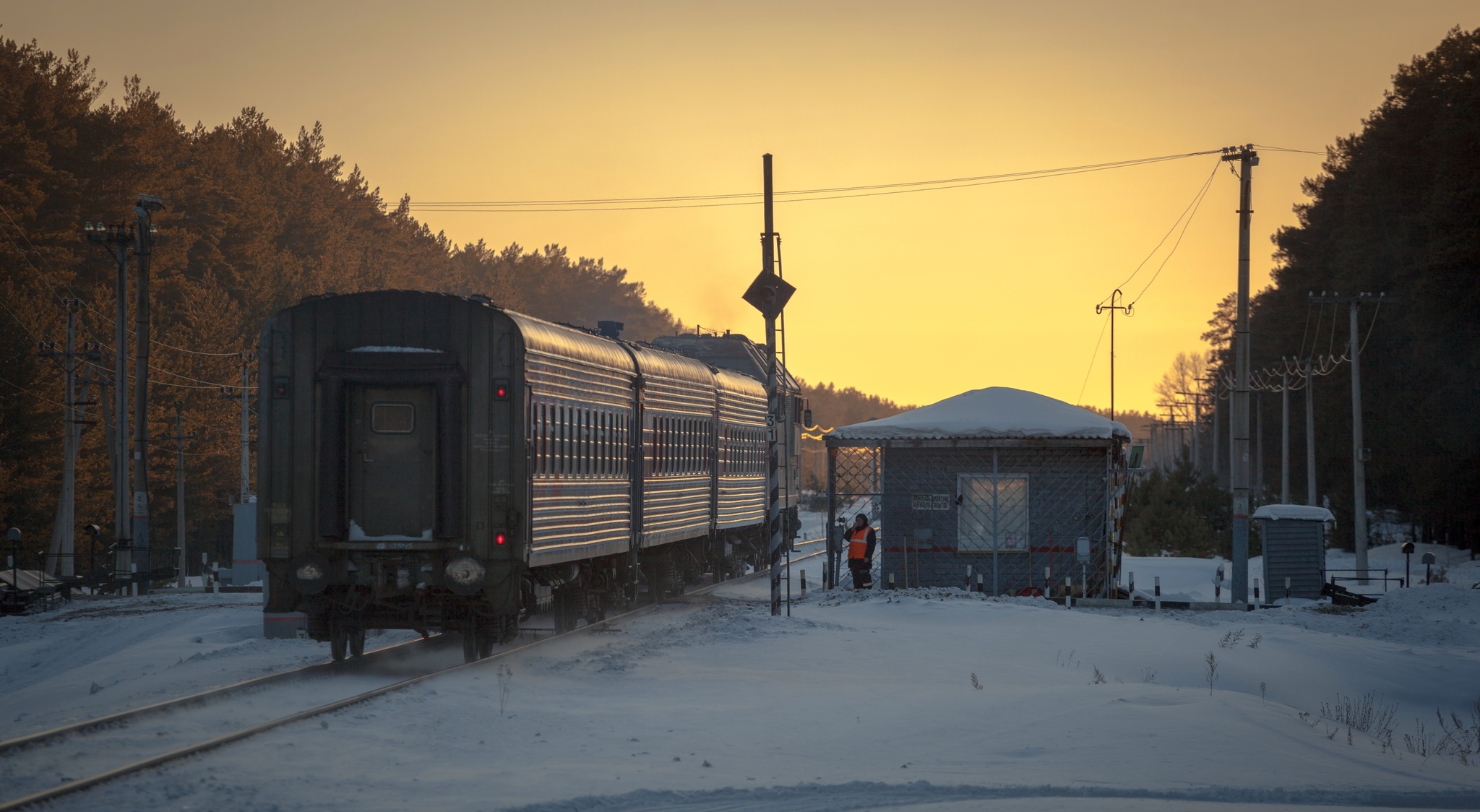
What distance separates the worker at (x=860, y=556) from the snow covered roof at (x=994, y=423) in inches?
63.7

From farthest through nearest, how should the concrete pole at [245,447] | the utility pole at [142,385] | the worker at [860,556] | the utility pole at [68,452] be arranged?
the concrete pole at [245,447] → the utility pole at [68,452] → the utility pole at [142,385] → the worker at [860,556]

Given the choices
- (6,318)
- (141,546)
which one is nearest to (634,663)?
(141,546)

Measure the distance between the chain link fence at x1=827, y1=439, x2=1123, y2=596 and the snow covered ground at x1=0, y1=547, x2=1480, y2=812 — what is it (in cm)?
488

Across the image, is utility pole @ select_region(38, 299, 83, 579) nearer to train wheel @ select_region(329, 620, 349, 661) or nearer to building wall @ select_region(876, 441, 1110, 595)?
building wall @ select_region(876, 441, 1110, 595)

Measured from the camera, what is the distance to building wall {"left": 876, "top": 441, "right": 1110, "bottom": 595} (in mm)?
26625

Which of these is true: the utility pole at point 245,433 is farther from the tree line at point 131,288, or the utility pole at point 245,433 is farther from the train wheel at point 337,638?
the train wheel at point 337,638

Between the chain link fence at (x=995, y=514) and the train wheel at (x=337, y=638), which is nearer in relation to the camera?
the train wheel at (x=337, y=638)

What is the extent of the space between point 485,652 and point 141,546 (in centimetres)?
2072

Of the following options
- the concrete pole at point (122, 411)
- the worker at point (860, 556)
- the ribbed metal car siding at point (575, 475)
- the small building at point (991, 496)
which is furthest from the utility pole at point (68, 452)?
the ribbed metal car siding at point (575, 475)

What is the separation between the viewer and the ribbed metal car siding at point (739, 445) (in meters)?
26.0

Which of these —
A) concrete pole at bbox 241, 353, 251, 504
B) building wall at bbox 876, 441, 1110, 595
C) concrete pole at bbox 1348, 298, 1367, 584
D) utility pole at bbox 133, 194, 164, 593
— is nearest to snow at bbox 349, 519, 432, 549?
building wall at bbox 876, 441, 1110, 595

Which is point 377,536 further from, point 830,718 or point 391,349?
point 830,718

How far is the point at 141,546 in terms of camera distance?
108 feet

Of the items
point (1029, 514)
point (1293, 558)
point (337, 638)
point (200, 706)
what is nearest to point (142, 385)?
point (1029, 514)
